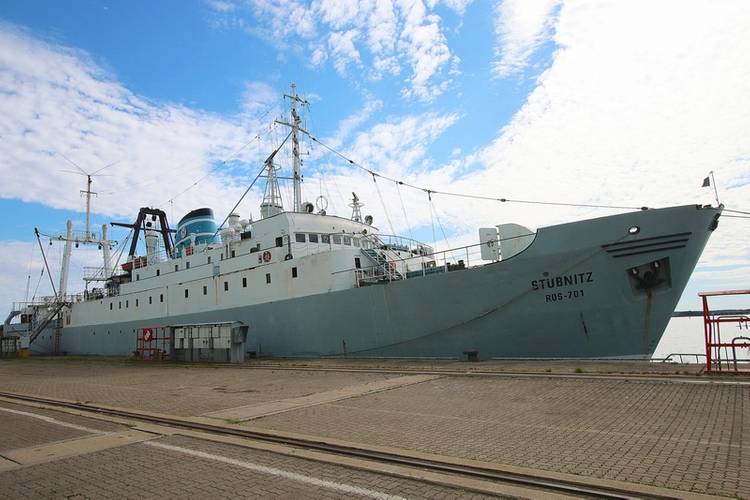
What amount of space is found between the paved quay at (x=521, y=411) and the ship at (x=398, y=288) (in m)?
1.59

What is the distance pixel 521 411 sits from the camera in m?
7.00

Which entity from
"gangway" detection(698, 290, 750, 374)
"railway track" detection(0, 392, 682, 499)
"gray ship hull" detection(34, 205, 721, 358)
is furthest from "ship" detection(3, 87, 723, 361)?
"railway track" detection(0, 392, 682, 499)

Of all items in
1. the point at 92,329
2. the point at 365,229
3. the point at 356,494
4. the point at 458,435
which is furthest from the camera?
the point at 92,329

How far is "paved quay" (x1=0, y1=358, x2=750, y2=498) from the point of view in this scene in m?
4.57

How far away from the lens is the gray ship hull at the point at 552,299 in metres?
11.8

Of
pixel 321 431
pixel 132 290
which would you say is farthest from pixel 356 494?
pixel 132 290

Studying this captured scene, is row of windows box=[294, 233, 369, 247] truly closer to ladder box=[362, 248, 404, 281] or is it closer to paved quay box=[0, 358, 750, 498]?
ladder box=[362, 248, 404, 281]

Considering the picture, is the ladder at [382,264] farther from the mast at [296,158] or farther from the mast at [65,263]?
the mast at [65,263]

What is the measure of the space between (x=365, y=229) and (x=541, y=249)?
10.4 m

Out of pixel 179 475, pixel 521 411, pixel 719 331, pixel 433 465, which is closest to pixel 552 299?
pixel 719 331

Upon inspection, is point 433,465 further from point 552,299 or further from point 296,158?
point 296,158

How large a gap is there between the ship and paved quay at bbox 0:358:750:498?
1.59 meters

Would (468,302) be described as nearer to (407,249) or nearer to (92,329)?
(407,249)

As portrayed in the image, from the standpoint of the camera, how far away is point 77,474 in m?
4.85
